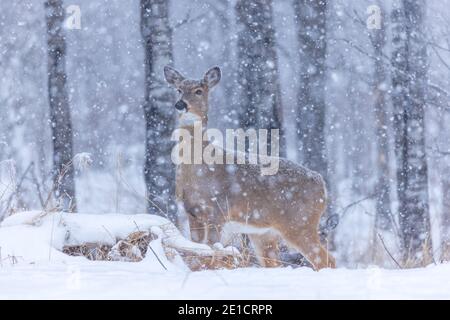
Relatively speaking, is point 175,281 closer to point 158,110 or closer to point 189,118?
point 189,118

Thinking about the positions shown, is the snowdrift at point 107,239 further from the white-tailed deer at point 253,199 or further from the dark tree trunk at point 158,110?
the dark tree trunk at point 158,110

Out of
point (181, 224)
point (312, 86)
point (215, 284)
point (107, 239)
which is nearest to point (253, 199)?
point (181, 224)

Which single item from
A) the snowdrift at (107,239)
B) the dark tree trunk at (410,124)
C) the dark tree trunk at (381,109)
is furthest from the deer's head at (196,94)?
the dark tree trunk at (381,109)

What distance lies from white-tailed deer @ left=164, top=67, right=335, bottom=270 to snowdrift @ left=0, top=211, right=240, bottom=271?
60.5 inches

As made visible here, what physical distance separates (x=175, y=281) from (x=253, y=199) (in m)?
3.99

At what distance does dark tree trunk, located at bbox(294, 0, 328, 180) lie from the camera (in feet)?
34.8

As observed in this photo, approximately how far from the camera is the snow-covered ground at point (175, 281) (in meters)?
2.95

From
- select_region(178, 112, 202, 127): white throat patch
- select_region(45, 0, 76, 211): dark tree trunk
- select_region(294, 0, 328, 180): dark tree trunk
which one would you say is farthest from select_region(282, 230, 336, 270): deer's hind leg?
select_region(45, 0, 76, 211): dark tree trunk

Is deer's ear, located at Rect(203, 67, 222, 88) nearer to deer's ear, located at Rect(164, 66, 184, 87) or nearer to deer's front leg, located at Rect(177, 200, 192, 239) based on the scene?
deer's ear, located at Rect(164, 66, 184, 87)

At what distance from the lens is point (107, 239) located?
17.5 ft

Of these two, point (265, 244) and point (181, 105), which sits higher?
point (181, 105)

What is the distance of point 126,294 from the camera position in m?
2.93

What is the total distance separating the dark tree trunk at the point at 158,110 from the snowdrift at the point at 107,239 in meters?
3.12

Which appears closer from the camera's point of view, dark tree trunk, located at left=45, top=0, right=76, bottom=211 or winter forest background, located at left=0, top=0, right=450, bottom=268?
winter forest background, located at left=0, top=0, right=450, bottom=268
